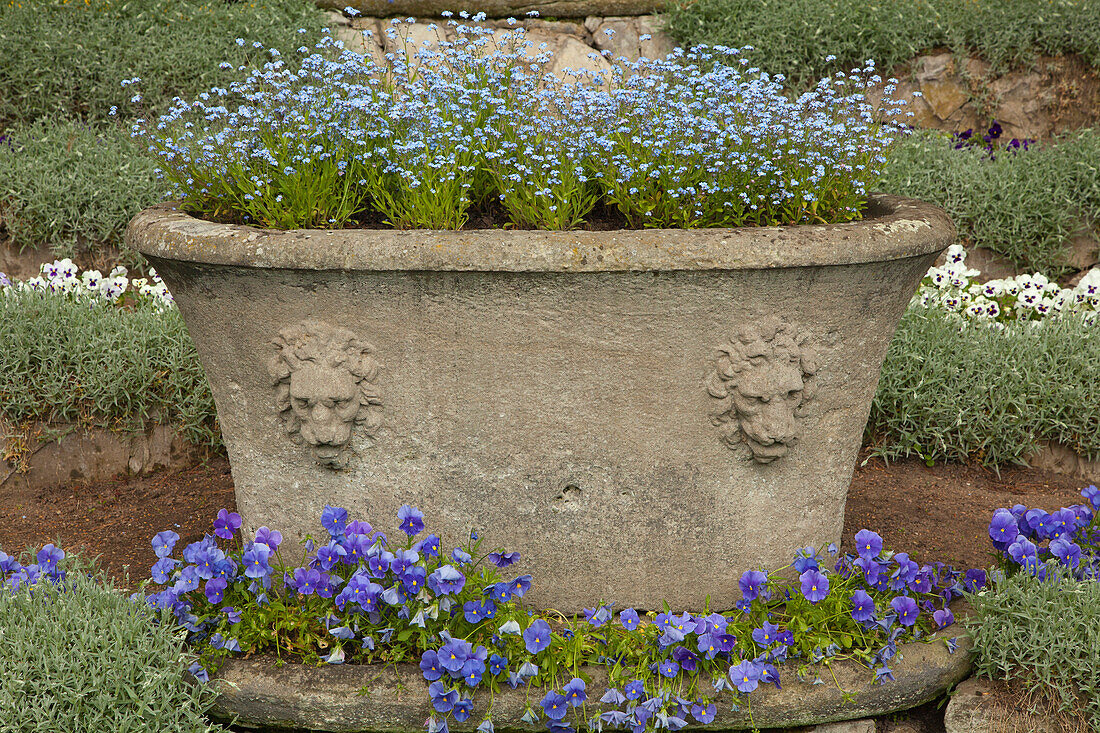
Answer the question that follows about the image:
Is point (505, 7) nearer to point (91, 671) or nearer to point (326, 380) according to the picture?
point (326, 380)

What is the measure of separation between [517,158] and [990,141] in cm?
359

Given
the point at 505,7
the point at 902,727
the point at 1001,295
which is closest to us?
the point at 902,727

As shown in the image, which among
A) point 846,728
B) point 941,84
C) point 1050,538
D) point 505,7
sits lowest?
point 846,728

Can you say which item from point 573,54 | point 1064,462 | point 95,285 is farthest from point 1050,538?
point 573,54

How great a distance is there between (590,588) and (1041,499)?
164 cm

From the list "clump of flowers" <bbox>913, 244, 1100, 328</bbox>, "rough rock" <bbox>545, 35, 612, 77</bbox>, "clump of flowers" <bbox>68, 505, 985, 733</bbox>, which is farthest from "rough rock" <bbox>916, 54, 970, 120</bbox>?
"clump of flowers" <bbox>68, 505, 985, 733</bbox>

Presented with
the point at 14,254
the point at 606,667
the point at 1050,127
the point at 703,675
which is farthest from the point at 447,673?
the point at 1050,127

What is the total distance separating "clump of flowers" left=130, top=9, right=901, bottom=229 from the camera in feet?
6.04

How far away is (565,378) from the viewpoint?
5.64ft

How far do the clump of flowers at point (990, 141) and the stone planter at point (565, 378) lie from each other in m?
2.82

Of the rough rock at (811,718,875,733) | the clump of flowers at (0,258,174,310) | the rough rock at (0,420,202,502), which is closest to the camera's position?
the rough rock at (811,718,875,733)

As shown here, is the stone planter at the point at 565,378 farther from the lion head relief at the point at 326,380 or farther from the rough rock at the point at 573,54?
the rough rock at the point at 573,54

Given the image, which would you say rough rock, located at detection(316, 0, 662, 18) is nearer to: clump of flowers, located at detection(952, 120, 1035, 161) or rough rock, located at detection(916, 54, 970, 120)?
rough rock, located at detection(916, 54, 970, 120)

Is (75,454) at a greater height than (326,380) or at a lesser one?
lesser
